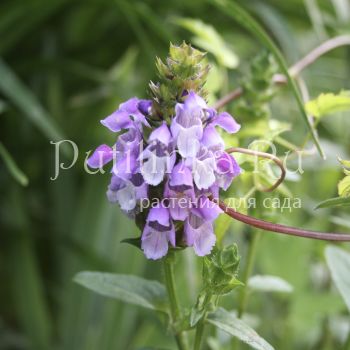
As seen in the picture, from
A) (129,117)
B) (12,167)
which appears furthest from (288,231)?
(12,167)

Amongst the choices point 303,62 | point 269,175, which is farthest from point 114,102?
point 269,175

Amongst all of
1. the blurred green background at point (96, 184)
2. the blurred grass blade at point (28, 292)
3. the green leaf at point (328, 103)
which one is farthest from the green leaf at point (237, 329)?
the blurred grass blade at point (28, 292)

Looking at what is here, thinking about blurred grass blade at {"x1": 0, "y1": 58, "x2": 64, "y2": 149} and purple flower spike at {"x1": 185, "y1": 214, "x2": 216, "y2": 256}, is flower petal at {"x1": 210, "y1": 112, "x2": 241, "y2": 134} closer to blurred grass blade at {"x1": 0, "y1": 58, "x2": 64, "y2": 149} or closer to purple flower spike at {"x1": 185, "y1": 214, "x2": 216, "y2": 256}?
purple flower spike at {"x1": 185, "y1": 214, "x2": 216, "y2": 256}

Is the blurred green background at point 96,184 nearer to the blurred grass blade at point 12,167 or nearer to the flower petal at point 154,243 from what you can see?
the blurred grass blade at point 12,167

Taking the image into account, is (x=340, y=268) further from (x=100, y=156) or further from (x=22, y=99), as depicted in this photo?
(x=22, y=99)

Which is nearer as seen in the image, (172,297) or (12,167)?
(172,297)

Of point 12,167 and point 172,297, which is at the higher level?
point 12,167
